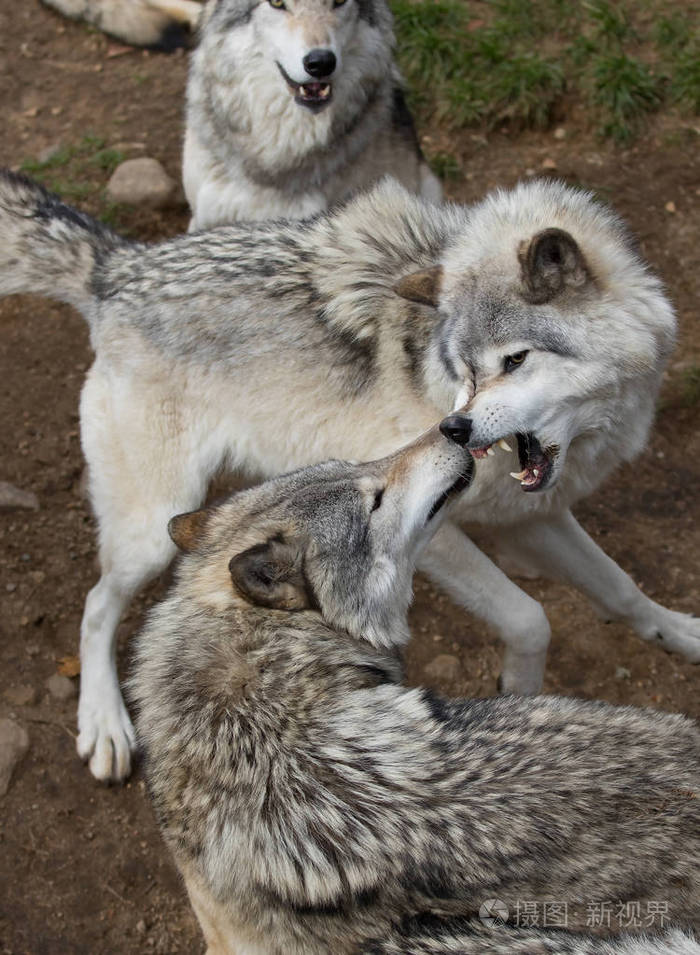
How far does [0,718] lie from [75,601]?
0.73 meters

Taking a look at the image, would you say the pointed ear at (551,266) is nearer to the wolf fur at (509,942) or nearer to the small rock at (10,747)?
the wolf fur at (509,942)

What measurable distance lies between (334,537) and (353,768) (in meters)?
0.76

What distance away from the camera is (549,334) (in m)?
3.68

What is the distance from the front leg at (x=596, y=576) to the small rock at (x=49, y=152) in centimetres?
465

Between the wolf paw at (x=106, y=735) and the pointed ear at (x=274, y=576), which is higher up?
the pointed ear at (x=274, y=576)

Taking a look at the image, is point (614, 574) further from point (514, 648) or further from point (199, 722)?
point (199, 722)

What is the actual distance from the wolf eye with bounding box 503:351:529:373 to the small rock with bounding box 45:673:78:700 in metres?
2.63

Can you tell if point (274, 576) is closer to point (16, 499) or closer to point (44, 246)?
point (44, 246)

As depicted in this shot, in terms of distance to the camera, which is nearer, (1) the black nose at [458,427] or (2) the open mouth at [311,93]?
(1) the black nose at [458,427]

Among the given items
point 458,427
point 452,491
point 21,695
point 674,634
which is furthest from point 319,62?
point 21,695

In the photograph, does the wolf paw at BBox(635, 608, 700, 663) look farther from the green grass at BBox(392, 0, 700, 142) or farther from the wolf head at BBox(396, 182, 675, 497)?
the green grass at BBox(392, 0, 700, 142)

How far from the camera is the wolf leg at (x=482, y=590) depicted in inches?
168

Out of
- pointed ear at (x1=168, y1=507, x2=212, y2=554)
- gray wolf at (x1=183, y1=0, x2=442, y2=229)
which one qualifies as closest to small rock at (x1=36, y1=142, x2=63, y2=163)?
gray wolf at (x1=183, y1=0, x2=442, y2=229)

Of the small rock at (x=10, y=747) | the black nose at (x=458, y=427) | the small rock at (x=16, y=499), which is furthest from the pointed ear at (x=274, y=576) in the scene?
the small rock at (x=16, y=499)
